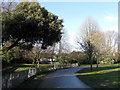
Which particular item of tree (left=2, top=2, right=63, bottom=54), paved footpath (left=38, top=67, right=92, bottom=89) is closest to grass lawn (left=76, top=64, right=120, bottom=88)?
paved footpath (left=38, top=67, right=92, bottom=89)

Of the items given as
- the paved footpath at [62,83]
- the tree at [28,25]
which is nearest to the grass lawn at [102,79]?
the paved footpath at [62,83]

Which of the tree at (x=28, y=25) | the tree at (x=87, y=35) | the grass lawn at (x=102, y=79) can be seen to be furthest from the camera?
the tree at (x=87, y=35)

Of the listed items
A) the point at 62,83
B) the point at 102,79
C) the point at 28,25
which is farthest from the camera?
the point at 102,79

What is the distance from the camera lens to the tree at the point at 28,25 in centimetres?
1021

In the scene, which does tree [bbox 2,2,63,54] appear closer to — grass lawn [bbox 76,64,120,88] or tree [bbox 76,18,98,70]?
grass lawn [bbox 76,64,120,88]

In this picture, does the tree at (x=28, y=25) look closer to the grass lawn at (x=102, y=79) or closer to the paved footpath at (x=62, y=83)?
the paved footpath at (x=62, y=83)

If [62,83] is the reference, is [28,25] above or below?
above

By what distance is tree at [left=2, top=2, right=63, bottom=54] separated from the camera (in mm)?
10211

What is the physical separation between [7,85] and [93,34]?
76.0ft

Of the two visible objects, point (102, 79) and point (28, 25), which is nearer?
point (28, 25)

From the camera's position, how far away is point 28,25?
10.9 m

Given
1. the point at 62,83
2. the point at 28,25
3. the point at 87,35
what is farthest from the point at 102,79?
the point at 87,35

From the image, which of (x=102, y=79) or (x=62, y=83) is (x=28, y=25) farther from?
(x=102, y=79)

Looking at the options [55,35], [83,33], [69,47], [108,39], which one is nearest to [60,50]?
[69,47]
